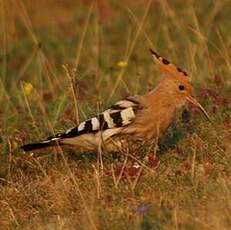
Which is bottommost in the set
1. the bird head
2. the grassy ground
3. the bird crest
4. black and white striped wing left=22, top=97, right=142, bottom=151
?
the grassy ground

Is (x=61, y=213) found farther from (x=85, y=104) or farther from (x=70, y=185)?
(x=85, y=104)

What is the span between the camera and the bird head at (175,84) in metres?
5.87

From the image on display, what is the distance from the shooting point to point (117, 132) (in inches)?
227

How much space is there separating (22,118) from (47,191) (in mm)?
1527

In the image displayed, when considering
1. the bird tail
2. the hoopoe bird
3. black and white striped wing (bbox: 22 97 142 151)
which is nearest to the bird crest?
the hoopoe bird

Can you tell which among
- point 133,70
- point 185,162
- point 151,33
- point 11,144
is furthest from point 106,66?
point 185,162

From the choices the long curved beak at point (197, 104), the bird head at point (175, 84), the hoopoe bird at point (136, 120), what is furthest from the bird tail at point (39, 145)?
the long curved beak at point (197, 104)

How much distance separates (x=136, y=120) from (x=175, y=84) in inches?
12.7

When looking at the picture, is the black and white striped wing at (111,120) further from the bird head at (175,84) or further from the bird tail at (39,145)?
the bird head at (175,84)

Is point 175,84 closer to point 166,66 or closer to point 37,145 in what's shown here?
point 166,66

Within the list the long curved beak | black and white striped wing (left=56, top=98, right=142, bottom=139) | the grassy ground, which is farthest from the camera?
the long curved beak

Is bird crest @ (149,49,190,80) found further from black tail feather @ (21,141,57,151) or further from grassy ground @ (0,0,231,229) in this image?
black tail feather @ (21,141,57,151)

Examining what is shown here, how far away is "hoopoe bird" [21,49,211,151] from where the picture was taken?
578 centimetres

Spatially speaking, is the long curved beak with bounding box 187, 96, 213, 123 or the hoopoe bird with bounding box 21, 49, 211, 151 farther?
the long curved beak with bounding box 187, 96, 213, 123
